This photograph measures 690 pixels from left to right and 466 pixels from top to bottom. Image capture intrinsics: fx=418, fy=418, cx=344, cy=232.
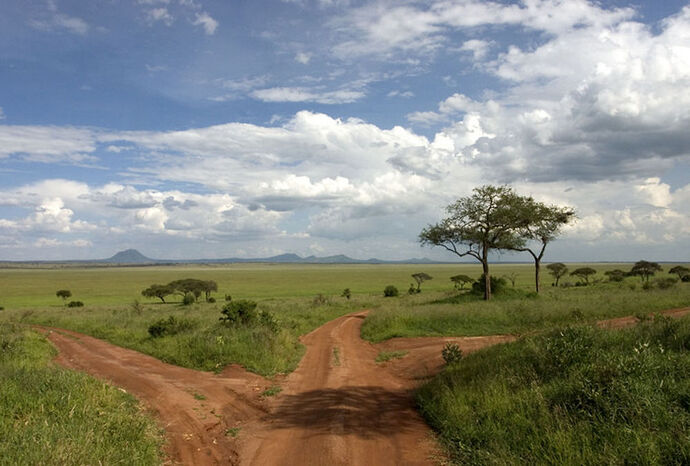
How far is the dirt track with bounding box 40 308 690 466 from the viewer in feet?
26.1

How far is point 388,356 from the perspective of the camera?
17469 millimetres

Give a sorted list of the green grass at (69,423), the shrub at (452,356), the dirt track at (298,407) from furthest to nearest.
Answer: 1. the shrub at (452,356)
2. the dirt track at (298,407)
3. the green grass at (69,423)

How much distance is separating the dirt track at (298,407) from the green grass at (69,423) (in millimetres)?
733

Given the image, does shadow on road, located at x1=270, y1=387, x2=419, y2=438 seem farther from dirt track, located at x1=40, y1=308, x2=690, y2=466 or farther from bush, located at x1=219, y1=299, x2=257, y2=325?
bush, located at x1=219, y1=299, x2=257, y2=325

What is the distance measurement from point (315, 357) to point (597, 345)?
1089cm

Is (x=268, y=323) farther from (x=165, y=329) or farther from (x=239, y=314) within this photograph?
(x=165, y=329)

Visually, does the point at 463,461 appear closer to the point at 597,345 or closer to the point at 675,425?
the point at 675,425

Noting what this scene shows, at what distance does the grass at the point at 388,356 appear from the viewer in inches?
673

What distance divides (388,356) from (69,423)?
12.1 meters

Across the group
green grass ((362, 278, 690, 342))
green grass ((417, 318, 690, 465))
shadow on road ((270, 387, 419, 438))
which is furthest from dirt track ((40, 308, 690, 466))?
green grass ((362, 278, 690, 342))

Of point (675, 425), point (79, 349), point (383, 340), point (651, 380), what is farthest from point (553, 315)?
point (79, 349)

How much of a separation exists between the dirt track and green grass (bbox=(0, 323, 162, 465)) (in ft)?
2.40

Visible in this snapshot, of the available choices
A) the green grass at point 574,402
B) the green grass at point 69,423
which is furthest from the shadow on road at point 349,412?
the green grass at point 69,423

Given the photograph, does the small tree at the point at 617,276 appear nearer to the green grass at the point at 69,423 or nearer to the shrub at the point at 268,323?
the shrub at the point at 268,323
